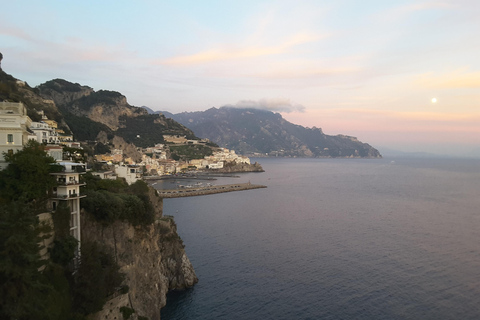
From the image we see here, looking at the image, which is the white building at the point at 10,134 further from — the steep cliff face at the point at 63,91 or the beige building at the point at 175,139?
the beige building at the point at 175,139

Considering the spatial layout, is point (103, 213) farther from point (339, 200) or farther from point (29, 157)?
point (339, 200)

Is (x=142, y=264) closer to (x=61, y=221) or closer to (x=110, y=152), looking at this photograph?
(x=61, y=221)

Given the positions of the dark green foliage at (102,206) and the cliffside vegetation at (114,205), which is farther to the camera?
the cliffside vegetation at (114,205)

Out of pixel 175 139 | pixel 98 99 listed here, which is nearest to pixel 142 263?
pixel 175 139

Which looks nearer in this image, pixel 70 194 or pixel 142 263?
pixel 70 194

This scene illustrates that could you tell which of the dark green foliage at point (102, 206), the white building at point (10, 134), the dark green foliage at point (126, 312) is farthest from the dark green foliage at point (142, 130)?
the dark green foliage at point (126, 312)

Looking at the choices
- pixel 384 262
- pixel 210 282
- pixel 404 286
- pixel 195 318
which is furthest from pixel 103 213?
pixel 384 262
